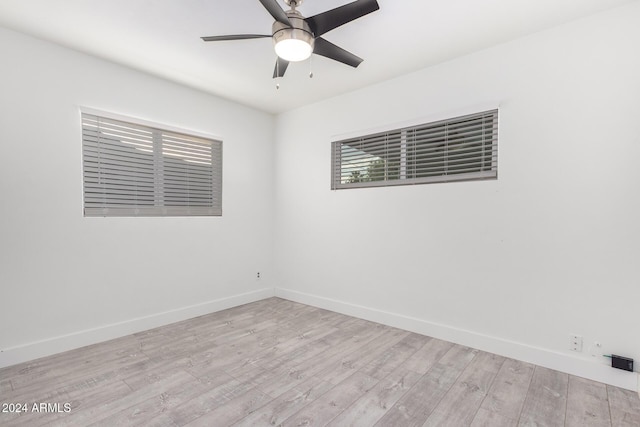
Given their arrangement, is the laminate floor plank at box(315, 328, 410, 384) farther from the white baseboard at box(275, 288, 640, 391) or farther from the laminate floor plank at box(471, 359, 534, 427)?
the laminate floor plank at box(471, 359, 534, 427)

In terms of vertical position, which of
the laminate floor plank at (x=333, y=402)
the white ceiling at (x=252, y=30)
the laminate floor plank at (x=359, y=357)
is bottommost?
the laminate floor plank at (x=359, y=357)

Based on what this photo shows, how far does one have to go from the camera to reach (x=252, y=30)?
2480mm

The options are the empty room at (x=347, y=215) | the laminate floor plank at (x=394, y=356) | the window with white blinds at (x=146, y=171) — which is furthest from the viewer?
the window with white blinds at (x=146, y=171)

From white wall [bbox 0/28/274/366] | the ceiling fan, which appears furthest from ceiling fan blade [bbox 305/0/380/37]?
white wall [bbox 0/28/274/366]

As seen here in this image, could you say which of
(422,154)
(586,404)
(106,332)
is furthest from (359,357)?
(106,332)

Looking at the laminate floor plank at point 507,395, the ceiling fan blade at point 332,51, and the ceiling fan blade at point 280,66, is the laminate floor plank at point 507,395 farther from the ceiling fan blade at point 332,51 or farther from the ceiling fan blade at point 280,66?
the ceiling fan blade at point 280,66

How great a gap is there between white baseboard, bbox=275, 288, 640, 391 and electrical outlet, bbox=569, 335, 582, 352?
2.7 inches

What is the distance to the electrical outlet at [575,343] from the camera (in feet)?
7.73

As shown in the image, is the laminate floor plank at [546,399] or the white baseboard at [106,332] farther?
the white baseboard at [106,332]

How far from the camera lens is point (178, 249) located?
3545 millimetres

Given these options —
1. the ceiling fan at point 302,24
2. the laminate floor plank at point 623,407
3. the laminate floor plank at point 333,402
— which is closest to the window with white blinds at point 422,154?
the ceiling fan at point 302,24

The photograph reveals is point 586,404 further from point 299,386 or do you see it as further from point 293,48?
point 293,48

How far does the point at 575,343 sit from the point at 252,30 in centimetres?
354

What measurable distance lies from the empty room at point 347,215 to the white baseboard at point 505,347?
0.02 meters
